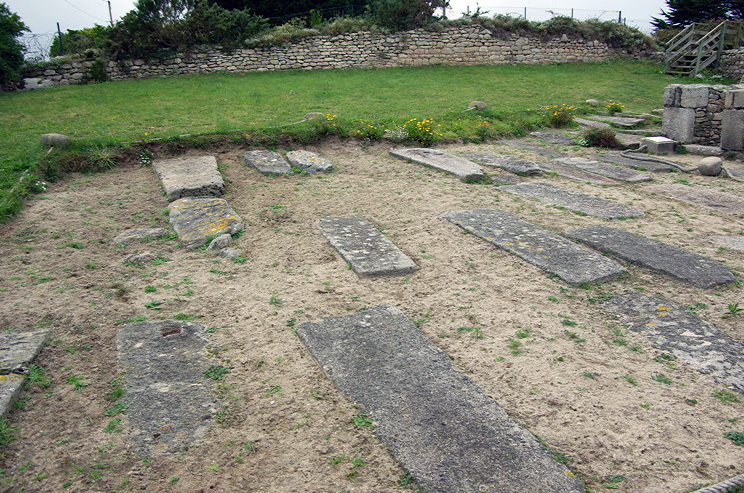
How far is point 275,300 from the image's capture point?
163 inches

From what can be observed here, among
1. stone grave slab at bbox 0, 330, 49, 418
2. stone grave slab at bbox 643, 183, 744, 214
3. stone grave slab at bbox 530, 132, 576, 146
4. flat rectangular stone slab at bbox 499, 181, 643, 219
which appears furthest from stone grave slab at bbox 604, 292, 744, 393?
stone grave slab at bbox 530, 132, 576, 146

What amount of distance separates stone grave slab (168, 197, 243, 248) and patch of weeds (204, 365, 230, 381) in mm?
2080

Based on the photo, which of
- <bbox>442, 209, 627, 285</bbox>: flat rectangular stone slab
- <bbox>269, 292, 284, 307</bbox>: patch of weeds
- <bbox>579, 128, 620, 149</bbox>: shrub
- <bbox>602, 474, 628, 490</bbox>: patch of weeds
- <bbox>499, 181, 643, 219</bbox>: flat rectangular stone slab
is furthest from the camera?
<bbox>579, 128, 620, 149</bbox>: shrub

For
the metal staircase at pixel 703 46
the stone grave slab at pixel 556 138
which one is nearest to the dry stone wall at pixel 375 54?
the metal staircase at pixel 703 46

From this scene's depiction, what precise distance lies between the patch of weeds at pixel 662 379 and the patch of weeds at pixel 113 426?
295 cm

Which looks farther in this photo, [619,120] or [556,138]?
[619,120]

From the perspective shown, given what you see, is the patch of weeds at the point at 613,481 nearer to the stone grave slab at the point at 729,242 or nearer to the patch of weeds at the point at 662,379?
the patch of weeds at the point at 662,379

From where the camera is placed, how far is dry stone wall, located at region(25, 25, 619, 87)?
60.5ft

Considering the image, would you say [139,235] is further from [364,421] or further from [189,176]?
[364,421]

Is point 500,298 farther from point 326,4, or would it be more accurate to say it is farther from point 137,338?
point 326,4

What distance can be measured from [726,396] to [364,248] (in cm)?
295

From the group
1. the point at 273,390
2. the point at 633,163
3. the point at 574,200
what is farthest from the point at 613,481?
the point at 633,163

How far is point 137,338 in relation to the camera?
141 inches

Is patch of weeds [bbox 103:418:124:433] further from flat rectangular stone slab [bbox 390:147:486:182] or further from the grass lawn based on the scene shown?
flat rectangular stone slab [bbox 390:147:486:182]
